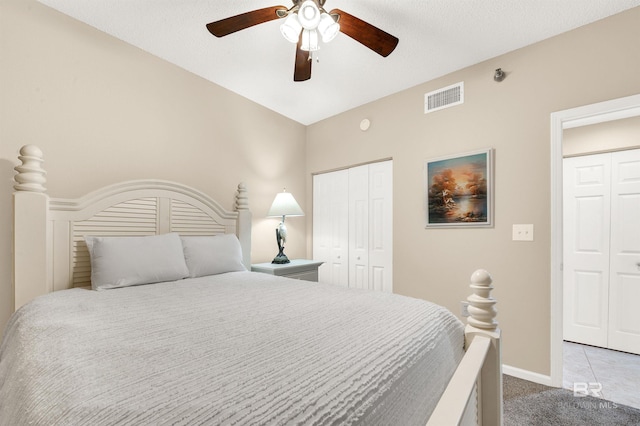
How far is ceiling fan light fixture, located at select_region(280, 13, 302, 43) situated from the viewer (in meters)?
1.57

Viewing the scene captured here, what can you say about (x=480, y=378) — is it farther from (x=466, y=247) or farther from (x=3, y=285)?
(x=3, y=285)

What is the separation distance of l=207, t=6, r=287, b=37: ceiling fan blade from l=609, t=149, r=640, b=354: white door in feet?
10.9

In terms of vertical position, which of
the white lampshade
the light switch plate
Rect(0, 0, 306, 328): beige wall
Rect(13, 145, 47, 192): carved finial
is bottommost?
the light switch plate

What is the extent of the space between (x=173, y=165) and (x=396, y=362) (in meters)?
2.43

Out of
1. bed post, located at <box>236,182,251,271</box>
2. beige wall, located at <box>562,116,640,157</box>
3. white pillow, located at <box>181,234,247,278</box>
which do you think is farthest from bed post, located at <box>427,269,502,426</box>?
beige wall, located at <box>562,116,640,157</box>

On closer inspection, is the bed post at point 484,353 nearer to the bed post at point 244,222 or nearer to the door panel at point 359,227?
the door panel at point 359,227

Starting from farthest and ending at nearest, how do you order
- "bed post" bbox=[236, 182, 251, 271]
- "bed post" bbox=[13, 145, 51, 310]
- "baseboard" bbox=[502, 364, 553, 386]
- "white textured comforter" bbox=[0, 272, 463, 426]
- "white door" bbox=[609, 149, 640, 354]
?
1. "bed post" bbox=[236, 182, 251, 271]
2. "white door" bbox=[609, 149, 640, 354]
3. "baseboard" bbox=[502, 364, 553, 386]
4. "bed post" bbox=[13, 145, 51, 310]
5. "white textured comforter" bbox=[0, 272, 463, 426]

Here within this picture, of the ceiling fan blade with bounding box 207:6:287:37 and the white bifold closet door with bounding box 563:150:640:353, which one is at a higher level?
the ceiling fan blade with bounding box 207:6:287:37

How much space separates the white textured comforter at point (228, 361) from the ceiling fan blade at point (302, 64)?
149 centimetres

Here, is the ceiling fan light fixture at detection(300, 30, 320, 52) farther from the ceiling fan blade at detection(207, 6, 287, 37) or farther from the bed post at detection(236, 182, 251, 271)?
the bed post at detection(236, 182, 251, 271)

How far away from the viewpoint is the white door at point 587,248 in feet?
9.02

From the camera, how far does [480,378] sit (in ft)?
3.79

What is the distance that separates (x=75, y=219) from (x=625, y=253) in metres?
4.50

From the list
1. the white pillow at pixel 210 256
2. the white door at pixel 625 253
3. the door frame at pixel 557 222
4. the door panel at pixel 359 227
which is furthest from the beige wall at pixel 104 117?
the white door at pixel 625 253
